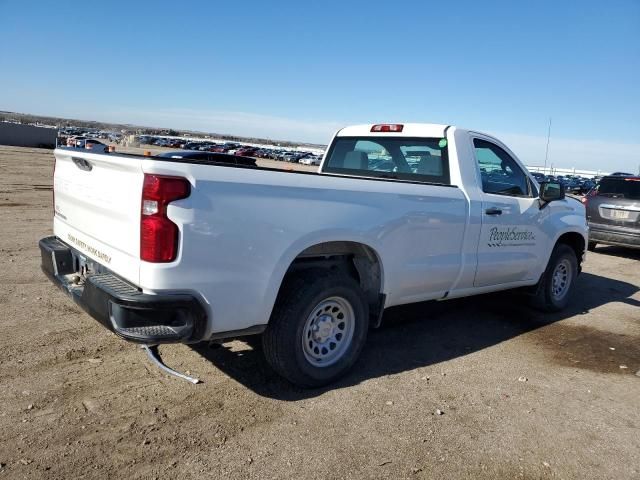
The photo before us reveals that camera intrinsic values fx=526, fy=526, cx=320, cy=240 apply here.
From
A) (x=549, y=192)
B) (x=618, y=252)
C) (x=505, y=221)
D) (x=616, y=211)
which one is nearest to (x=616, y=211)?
→ (x=616, y=211)

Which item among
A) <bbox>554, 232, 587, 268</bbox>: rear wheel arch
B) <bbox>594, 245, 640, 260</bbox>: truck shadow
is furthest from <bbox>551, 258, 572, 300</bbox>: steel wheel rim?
<bbox>594, 245, 640, 260</bbox>: truck shadow

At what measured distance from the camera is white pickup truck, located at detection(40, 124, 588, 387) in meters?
3.04

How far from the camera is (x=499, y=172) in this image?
548cm

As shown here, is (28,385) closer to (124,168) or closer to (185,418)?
(185,418)

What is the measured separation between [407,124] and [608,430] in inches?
130

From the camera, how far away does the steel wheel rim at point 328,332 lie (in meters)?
3.92

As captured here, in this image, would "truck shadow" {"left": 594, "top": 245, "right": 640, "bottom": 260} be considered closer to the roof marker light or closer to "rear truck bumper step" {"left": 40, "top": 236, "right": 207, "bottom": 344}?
the roof marker light

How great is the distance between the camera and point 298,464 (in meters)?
2.99

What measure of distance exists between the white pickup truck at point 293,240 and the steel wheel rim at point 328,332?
0.01m

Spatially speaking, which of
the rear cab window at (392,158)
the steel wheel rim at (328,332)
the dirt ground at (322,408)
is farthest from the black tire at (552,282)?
the steel wheel rim at (328,332)

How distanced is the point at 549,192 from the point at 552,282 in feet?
4.39

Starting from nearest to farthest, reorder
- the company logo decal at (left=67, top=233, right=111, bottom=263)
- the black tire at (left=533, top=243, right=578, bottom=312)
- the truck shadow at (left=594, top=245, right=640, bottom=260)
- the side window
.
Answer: the company logo decal at (left=67, top=233, right=111, bottom=263), the side window, the black tire at (left=533, top=243, right=578, bottom=312), the truck shadow at (left=594, top=245, right=640, bottom=260)

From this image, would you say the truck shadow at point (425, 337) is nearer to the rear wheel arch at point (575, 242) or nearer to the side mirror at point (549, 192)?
the rear wheel arch at point (575, 242)

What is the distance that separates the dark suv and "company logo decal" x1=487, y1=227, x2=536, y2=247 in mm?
6419
